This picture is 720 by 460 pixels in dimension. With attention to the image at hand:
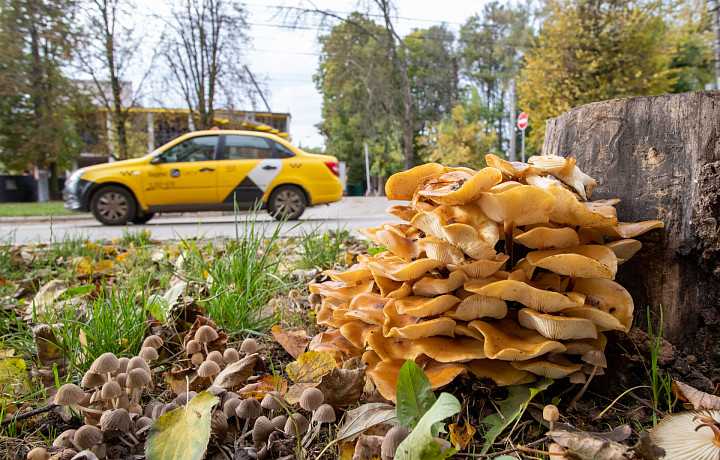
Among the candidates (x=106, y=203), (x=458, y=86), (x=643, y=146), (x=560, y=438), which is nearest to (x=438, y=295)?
(x=560, y=438)

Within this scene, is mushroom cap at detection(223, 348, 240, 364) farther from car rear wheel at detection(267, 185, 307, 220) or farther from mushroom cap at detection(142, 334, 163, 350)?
car rear wheel at detection(267, 185, 307, 220)

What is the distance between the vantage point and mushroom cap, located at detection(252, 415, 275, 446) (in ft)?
3.26

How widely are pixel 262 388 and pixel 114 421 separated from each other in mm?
365

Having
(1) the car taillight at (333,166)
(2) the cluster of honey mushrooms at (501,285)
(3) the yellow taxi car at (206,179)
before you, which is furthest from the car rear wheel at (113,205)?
(2) the cluster of honey mushrooms at (501,285)

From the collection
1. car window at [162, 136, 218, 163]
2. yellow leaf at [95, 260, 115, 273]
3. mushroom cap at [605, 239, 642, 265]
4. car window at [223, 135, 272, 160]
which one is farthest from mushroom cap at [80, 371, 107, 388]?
car window at [162, 136, 218, 163]

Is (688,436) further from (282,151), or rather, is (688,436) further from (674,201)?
(282,151)

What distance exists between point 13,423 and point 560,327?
135 cm

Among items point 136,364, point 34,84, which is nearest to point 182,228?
point 136,364

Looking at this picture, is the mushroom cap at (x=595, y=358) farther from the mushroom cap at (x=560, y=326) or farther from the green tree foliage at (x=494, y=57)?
the green tree foliage at (x=494, y=57)

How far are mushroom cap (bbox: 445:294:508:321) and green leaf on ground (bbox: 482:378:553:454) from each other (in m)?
0.18

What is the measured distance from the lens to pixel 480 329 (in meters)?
0.98

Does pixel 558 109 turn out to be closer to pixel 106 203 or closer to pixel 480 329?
pixel 106 203

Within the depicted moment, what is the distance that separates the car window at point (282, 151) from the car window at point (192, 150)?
120 centimetres

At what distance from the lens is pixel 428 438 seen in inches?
29.1
